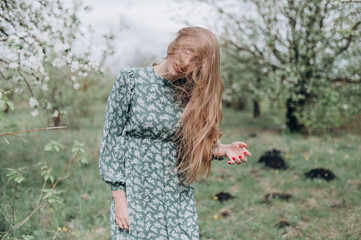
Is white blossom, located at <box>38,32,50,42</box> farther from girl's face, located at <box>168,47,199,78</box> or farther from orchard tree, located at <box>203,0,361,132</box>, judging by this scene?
orchard tree, located at <box>203,0,361,132</box>

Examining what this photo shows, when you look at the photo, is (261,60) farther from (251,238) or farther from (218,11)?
(251,238)

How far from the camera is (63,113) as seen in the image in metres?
3.43

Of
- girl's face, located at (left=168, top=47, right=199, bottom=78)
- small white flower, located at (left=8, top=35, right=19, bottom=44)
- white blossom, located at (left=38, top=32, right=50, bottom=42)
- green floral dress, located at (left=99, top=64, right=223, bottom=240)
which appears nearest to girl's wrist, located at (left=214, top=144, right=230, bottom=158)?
green floral dress, located at (left=99, top=64, right=223, bottom=240)

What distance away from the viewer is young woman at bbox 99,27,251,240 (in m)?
1.66

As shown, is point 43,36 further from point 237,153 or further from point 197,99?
point 237,153

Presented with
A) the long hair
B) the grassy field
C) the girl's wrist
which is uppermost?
the long hair

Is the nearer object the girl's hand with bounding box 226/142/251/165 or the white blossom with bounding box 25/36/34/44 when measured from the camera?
the girl's hand with bounding box 226/142/251/165

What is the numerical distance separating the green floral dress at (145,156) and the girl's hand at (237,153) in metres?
0.32

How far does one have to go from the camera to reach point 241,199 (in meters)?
4.03

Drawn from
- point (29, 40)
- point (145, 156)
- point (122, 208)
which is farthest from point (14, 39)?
point (122, 208)

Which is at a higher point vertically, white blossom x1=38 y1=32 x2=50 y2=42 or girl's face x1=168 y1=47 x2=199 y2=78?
white blossom x1=38 y1=32 x2=50 y2=42

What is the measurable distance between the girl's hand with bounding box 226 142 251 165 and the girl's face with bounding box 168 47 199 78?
1.57 ft

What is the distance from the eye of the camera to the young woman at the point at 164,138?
1655mm

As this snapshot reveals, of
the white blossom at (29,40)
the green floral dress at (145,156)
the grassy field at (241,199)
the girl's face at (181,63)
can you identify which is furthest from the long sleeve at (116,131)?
the white blossom at (29,40)
